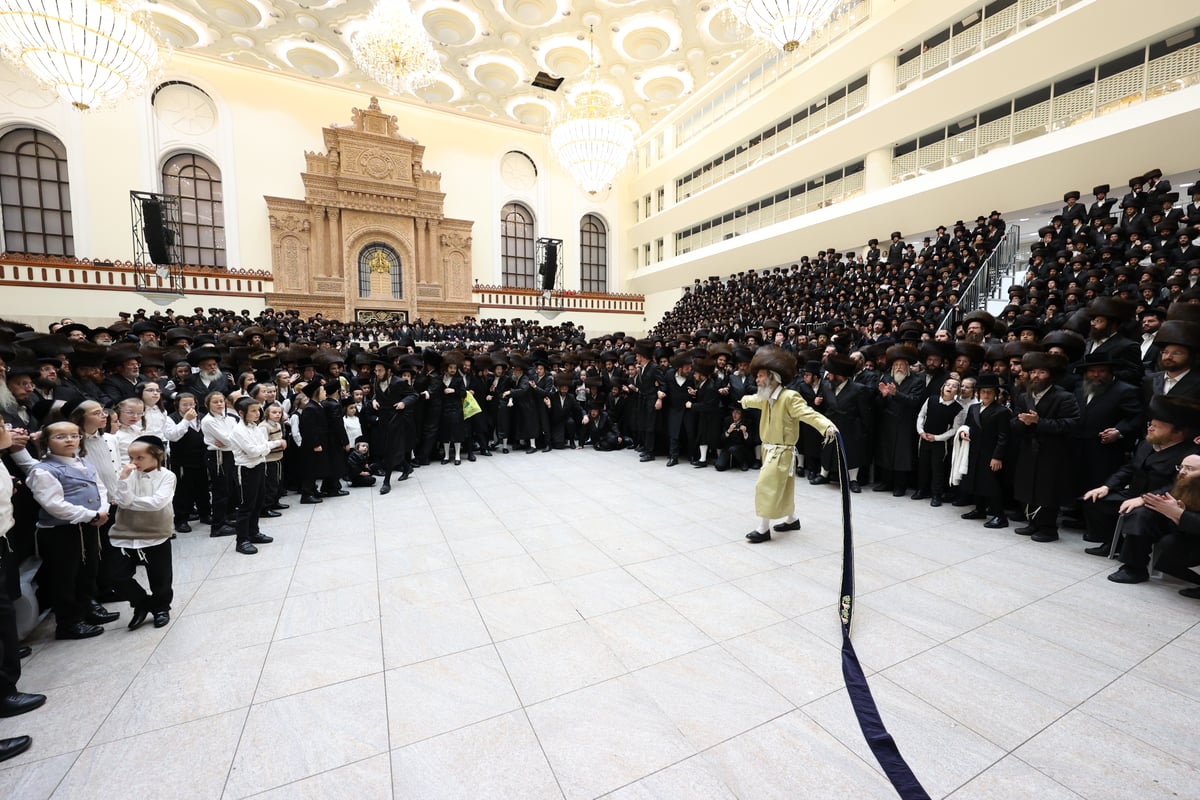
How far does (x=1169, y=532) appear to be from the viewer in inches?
143

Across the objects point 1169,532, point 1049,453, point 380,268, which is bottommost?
point 1169,532

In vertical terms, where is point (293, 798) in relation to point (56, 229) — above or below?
below

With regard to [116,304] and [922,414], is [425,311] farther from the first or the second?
[922,414]

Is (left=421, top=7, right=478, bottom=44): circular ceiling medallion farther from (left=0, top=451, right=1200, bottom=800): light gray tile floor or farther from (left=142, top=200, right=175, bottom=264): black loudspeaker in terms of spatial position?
(left=0, top=451, right=1200, bottom=800): light gray tile floor

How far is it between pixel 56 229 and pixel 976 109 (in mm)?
30895

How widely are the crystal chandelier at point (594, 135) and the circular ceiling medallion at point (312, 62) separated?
12820mm

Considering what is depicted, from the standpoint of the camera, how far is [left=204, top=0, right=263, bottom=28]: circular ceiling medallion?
55.1 ft

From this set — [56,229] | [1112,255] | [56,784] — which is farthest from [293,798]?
[56,229]

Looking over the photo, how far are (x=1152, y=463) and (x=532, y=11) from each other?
2050 centimetres

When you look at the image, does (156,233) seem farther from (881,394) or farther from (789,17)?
(881,394)

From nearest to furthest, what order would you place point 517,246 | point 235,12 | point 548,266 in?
1. point 235,12
2. point 548,266
3. point 517,246

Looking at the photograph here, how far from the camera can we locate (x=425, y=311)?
2378 cm

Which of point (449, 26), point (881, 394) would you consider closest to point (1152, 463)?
point (881, 394)

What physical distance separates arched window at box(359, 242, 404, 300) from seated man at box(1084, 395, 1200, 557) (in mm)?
24285
